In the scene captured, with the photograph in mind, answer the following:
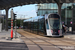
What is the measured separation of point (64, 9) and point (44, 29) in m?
42.2

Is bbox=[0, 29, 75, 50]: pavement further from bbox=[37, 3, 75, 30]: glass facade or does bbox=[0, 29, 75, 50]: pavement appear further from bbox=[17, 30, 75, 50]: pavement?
bbox=[37, 3, 75, 30]: glass facade

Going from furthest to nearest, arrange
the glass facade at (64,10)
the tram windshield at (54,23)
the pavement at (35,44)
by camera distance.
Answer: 1. the glass facade at (64,10)
2. the tram windshield at (54,23)
3. the pavement at (35,44)

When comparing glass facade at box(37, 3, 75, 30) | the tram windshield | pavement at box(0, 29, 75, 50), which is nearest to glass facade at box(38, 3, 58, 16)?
glass facade at box(37, 3, 75, 30)

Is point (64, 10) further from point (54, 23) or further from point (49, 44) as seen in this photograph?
point (49, 44)

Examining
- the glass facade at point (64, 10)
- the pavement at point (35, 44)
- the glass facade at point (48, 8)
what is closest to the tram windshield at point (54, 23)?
the pavement at point (35, 44)

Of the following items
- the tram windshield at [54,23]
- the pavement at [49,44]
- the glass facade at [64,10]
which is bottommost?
the pavement at [49,44]

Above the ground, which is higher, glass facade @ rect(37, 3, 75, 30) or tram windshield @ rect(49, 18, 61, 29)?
glass facade @ rect(37, 3, 75, 30)

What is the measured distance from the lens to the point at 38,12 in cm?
6675

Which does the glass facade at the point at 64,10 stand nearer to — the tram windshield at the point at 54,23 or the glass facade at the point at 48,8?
the glass facade at the point at 48,8

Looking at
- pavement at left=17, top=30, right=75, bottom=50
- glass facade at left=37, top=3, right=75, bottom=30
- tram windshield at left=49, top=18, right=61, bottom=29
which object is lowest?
pavement at left=17, top=30, right=75, bottom=50

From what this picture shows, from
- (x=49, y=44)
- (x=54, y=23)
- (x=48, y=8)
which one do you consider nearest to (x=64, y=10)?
(x=48, y=8)

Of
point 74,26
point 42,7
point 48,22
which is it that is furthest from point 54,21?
point 42,7

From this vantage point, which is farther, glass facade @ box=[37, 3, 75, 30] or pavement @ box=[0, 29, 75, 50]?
glass facade @ box=[37, 3, 75, 30]

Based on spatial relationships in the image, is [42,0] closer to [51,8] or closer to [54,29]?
[54,29]
